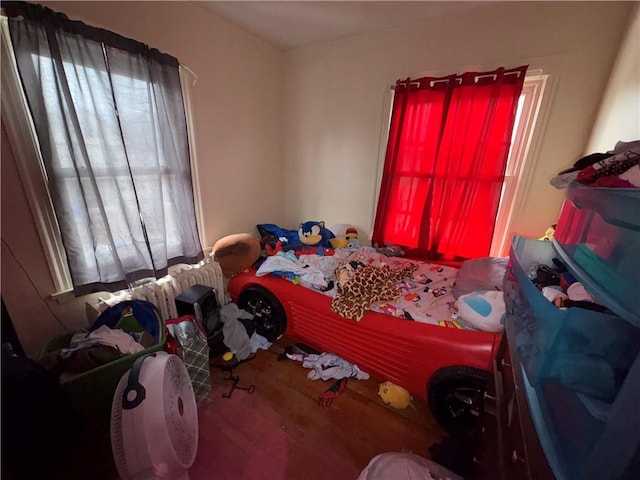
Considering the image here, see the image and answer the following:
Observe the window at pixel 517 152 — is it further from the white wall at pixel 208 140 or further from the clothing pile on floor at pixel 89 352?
the clothing pile on floor at pixel 89 352

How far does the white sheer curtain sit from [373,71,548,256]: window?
6.22ft

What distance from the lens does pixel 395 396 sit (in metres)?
1.46

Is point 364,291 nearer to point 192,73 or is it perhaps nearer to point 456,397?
point 456,397

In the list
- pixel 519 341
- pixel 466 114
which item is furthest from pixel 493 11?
pixel 519 341

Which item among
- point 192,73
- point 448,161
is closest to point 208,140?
point 192,73

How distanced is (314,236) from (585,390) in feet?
6.67

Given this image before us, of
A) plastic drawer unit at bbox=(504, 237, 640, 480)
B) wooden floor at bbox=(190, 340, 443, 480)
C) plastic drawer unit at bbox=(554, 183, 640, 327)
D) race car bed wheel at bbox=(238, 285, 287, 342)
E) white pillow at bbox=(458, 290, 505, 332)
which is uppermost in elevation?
plastic drawer unit at bbox=(554, 183, 640, 327)

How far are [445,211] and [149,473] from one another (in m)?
2.39

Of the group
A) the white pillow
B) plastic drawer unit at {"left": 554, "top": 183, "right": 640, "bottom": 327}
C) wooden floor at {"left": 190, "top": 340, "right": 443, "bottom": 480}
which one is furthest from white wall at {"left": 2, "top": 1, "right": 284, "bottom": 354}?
plastic drawer unit at {"left": 554, "top": 183, "right": 640, "bottom": 327}

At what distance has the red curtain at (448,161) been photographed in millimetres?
1873

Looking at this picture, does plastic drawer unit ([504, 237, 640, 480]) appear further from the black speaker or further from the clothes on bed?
the black speaker

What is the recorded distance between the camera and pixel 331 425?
4.52 feet

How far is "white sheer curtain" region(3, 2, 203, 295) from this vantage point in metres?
1.17

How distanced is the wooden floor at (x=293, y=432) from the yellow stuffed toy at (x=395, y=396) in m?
0.04
